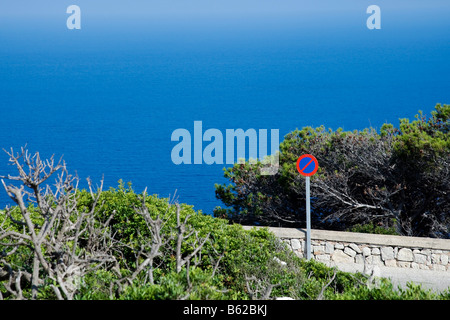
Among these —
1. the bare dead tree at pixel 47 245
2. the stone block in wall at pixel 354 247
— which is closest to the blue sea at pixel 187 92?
the stone block in wall at pixel 354 247

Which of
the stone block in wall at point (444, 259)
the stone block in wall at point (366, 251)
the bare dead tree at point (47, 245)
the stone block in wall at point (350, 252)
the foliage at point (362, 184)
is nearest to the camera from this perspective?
the bare dead tree at point (47, 245)

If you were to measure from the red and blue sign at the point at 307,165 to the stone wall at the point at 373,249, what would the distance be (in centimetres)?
113

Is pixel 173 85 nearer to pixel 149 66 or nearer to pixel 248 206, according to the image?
pixel 149 66

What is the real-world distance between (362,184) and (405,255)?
320 centimetres

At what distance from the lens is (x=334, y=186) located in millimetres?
13914

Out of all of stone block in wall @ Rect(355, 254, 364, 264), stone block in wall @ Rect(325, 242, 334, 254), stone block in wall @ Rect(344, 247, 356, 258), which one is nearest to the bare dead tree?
stone block in wall @ Rect(325, 242, 334, 254)

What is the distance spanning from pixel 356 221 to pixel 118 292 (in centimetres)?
809

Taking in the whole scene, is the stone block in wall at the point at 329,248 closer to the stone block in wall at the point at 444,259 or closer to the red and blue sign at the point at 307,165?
the red and blue sign at the point at 307,165

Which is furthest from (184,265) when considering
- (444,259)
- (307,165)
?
(444,259)

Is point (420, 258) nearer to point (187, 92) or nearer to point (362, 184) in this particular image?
point (362, 184)

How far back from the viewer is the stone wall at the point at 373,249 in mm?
11016

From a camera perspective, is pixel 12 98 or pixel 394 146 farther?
pixel 12 98

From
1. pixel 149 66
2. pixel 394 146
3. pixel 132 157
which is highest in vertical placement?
pixel 149 66
